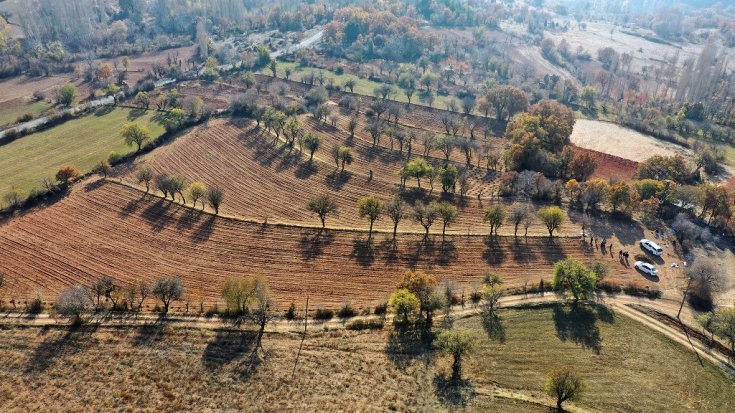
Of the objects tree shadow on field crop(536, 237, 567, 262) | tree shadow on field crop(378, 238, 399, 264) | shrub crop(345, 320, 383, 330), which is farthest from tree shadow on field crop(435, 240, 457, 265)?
shrub crop(345, 320, 383, 330)

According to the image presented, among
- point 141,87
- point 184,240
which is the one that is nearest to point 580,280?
point 184,240

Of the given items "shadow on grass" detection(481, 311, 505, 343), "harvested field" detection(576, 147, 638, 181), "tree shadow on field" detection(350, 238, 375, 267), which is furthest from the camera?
"harvested field" detection(576, 147, 638, 181)

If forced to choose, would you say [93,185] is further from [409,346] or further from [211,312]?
[409,346]

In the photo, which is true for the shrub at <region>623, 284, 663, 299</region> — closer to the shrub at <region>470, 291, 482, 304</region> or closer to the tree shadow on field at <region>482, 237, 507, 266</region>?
the tree shadow on field at <region>482, 237, 507, 266</region>

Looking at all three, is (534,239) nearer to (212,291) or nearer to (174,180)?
(212,291)

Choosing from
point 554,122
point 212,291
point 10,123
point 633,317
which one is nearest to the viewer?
A: point 633,317

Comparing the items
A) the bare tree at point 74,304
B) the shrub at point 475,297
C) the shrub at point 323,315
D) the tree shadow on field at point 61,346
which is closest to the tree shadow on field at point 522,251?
the shrub at point 475,297
